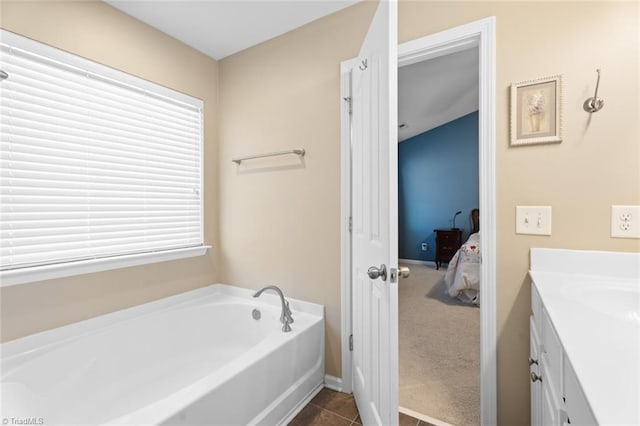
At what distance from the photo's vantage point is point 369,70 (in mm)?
1381

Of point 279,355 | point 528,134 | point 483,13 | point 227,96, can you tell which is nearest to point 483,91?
point 528,134

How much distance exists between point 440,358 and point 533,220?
145cm

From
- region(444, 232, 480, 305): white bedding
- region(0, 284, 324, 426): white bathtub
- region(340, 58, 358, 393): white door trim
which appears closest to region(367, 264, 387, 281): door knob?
region(340, 58, 358, 393): white door trim

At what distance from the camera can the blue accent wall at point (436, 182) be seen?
5.38m

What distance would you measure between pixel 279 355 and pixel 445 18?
200 cm

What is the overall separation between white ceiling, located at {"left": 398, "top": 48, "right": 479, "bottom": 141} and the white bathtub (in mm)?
2625

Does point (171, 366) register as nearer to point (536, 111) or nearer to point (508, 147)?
point (508, 147)

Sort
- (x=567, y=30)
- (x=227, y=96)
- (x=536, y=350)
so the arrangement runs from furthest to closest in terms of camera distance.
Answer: (x=227, y=96), (x=567, y=30), (x=536, y=350)

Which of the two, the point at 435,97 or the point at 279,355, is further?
the point at 435,97

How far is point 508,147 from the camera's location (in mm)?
1383

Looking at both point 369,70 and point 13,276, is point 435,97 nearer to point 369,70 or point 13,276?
point 369,70

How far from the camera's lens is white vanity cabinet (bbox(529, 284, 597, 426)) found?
1.97 ft

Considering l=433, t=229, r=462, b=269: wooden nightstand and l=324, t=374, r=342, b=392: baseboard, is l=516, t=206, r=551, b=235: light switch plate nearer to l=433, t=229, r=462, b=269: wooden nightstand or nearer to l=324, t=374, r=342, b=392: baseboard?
l=324, t=374, r=342, b=392: baseboard

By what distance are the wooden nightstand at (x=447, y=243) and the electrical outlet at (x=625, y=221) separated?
4.20 meters
